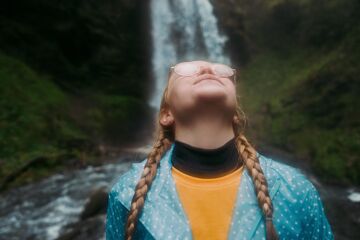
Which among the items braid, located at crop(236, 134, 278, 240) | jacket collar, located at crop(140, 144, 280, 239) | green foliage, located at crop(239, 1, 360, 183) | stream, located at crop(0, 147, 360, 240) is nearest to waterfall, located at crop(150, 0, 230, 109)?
green foliage, located at crop(239, 1, 360, 183)

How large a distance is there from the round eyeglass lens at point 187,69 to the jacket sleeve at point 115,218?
0.61 m

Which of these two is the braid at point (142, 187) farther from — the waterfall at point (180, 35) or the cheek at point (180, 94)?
the waterfall at point (180, 35)

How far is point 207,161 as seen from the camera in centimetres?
208

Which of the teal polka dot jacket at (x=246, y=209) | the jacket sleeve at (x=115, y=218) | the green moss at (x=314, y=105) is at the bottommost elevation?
the green moss at (x=314, y=105)

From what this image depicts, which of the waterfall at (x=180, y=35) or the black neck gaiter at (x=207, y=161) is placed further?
the waterfall at (x=180, y=35)

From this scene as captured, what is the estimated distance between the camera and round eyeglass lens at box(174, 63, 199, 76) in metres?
2.22

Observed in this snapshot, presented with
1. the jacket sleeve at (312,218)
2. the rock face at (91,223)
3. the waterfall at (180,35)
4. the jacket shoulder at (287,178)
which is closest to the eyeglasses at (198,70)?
the jacket shoulder at (287,178)

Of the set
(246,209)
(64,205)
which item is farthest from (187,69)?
(64,205)

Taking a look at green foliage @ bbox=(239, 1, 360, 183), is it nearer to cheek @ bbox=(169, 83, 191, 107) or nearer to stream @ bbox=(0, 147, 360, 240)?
stream @ bbox=(0, 147, 360, 240)

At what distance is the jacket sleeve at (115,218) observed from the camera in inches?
86.2

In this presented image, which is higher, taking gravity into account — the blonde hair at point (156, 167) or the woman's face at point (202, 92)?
the woman's face at point (202, 92)

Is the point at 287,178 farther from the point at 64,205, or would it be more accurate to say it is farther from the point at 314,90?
the point at 314,90

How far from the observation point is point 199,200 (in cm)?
202

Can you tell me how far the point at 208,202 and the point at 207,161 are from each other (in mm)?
173
